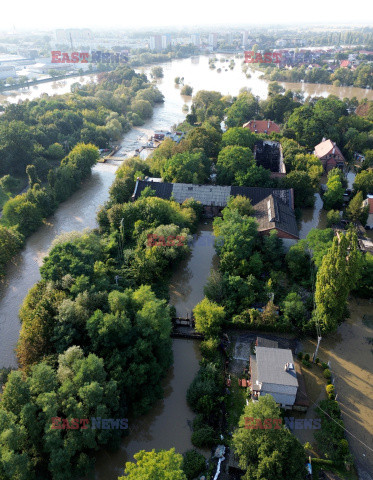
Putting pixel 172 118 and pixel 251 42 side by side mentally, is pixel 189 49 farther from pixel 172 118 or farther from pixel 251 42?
pixel 172 118

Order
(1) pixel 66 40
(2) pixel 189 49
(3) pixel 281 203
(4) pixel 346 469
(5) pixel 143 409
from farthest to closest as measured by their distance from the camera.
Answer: (1) pixel 66 40, (2) pixel 189 49, (3) pixel 281 203, (5) pixel 143 409, (4) pixel 346 469

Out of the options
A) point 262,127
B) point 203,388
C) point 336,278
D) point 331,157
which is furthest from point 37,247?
point 262,127

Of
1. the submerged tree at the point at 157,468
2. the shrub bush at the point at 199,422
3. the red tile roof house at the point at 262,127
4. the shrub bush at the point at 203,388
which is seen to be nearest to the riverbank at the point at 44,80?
the red tile roof house at the point at 262,127

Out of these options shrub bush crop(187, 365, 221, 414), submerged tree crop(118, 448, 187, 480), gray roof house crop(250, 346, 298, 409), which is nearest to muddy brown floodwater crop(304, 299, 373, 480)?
gray roof house crop(250, 346, 298, 409)

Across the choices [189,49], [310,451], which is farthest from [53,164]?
[189,49]

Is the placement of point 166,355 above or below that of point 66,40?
below

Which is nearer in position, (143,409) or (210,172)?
(143,409)

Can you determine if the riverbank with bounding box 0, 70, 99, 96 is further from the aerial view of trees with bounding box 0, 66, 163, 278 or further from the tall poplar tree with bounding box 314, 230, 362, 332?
the tall poplar tree with bounding box 314, 230, 362, 332
